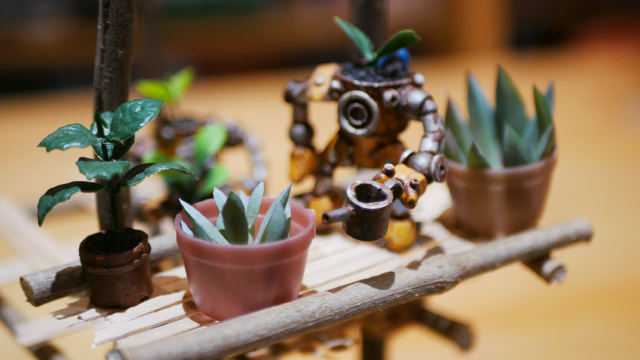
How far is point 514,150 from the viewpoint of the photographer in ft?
2.82

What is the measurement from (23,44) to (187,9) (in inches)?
28.4

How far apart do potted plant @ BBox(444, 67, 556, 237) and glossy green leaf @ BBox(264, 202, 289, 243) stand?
341mm

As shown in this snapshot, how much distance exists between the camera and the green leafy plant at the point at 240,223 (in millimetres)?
630

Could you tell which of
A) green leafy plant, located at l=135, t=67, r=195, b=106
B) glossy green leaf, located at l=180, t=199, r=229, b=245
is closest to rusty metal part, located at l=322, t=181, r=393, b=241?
glossy green leaf, located at l=180, t=199, r=229, b=245

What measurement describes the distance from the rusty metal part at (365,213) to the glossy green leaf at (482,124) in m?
0.32

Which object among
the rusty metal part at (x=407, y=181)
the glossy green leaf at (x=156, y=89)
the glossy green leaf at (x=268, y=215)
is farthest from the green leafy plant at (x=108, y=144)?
the glossy green leaf at (x=156, y=89)

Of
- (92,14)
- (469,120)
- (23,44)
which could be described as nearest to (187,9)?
(92,14)

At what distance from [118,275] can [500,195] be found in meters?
0.54

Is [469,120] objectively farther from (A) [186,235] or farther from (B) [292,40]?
(B) [292,40]

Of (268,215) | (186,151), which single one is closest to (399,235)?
(268,215)

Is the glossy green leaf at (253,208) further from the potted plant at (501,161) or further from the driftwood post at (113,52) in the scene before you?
the potted plant at (501,161)

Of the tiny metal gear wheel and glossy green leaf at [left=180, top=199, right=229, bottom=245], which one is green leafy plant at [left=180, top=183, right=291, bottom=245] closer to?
glossy green leaf at [left=180, top=199, right=229, bottom=245]

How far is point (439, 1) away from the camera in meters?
3.02

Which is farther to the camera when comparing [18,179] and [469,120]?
[18,179]
